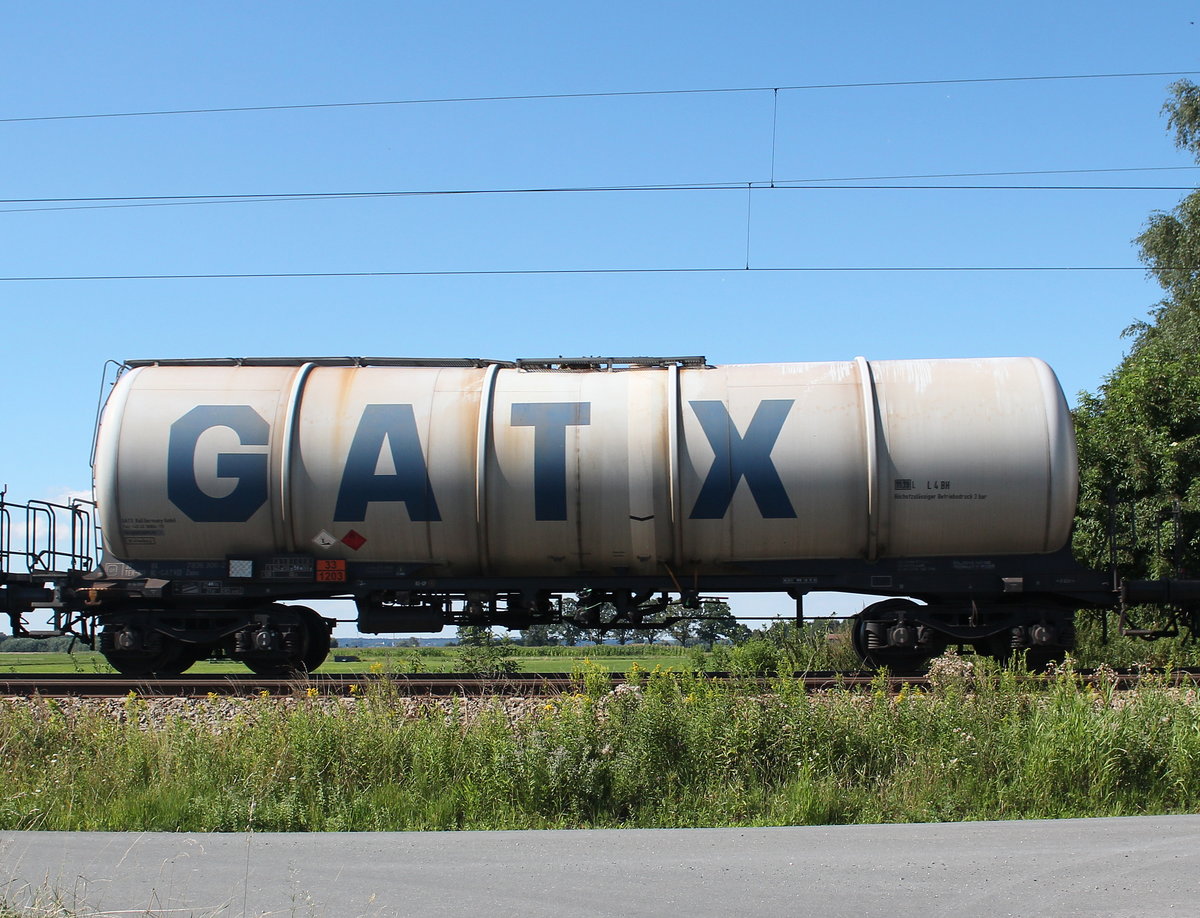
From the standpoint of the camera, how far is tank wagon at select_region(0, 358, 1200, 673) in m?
12.3

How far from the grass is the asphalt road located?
69 centimetres

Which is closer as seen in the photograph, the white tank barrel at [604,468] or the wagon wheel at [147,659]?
the white tank barrel at [604,468]

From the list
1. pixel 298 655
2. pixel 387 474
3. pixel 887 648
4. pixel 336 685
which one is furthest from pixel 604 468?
pixel 298 655

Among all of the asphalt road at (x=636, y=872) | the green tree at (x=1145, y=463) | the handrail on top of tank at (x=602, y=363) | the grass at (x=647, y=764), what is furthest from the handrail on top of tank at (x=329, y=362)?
the green tree at (x=1145, y=463)

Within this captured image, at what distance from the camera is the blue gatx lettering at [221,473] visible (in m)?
12.7

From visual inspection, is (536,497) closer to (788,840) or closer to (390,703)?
(390,703)

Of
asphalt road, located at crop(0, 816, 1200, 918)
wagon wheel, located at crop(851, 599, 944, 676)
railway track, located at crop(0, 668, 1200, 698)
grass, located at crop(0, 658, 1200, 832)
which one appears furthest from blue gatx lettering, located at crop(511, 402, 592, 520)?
asphalt road, located at crop(0, 816, 1200, 918)

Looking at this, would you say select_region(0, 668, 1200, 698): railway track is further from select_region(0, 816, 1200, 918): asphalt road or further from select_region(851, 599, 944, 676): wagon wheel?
select_region(0, 816, 1200, 918): asphalt road

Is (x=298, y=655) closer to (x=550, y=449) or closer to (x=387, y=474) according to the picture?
Result: (x=387, y=474)

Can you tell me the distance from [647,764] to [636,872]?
2309 millimetres

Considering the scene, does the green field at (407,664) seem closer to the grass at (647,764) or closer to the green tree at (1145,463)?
the grass at (647,764)

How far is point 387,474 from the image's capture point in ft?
41.2

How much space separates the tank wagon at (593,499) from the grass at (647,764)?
→ 3677 millimetres

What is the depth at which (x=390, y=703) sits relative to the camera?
31.3 ft
